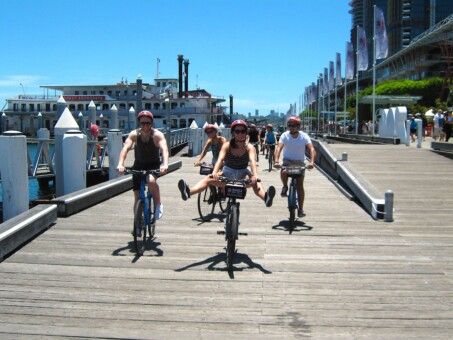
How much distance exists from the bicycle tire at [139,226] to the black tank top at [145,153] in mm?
566

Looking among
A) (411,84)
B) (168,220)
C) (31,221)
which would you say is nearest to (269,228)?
(168,220)

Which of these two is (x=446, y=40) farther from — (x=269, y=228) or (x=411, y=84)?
(x=269, y=228)

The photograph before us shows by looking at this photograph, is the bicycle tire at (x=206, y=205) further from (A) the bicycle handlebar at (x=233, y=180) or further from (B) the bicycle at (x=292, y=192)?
(A) the bicycle handlebar at (x=233, y=180)

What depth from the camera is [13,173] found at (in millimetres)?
9312

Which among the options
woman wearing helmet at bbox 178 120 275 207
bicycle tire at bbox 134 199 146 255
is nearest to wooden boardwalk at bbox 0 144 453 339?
bicycle tire at bbox 134 199 146 255

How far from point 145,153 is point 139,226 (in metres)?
0.95

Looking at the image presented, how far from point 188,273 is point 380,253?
2.54 metres

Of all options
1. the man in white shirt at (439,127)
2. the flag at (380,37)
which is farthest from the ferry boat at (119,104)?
the man in white shirt at (439,127)

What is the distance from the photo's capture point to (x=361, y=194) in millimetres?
10828

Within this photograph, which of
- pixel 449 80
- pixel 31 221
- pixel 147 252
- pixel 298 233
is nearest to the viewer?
pixel 147 252

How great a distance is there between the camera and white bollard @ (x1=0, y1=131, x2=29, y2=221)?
9.31 meters

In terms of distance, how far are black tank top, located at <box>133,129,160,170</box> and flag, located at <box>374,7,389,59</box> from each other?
1152 inches

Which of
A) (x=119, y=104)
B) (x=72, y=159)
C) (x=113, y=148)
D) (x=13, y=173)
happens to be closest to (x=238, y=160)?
(x=13, y=173)

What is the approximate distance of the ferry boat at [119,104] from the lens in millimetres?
66188
